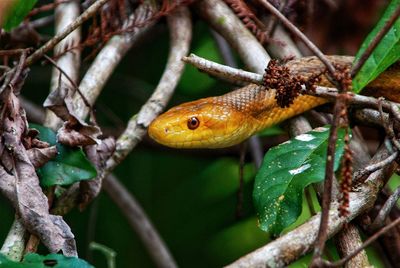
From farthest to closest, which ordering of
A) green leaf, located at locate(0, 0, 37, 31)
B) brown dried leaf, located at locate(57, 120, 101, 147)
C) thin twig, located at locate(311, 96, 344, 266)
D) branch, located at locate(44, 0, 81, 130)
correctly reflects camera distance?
branch, located at locate(44, 0, 81, 130) → green leaf, located at locate(0, 0, 37, 31) → brown dried leaf, located at locate(57, 120, 101, 147) → thin twig, located at locate(311, 96, 344, 266)

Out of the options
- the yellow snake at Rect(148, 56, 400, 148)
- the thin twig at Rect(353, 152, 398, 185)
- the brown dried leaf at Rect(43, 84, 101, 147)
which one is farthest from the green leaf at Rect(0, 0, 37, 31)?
the thin twig at Rect(353, 152, 398, 185)

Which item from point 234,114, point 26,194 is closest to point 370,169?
point 234,114

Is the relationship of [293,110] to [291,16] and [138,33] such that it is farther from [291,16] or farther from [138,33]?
[138,33]

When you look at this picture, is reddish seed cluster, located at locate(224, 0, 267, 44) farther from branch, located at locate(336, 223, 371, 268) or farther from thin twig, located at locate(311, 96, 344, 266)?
thin twig, located at locate(311, 96, 344, 266)

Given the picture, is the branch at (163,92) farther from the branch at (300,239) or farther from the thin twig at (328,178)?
the thin twig at (328,178)

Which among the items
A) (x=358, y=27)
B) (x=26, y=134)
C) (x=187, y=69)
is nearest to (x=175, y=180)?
(x=187, y=69)
